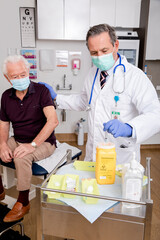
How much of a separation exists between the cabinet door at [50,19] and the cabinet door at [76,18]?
0.08 metres

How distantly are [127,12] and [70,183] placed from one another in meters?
3.06

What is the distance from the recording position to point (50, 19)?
127 inches

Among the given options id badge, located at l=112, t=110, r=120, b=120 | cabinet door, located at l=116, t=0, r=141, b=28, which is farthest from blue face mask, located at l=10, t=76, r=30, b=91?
cabinet door, located at l=116, t=0, r=141, b=28

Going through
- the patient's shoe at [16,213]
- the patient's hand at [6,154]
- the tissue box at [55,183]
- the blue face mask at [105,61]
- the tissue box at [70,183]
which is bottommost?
the patient's shoe at [16,213]

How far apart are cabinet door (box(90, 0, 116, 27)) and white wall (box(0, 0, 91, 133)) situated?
40cm

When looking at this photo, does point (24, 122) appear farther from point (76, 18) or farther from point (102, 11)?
point (102, 11)

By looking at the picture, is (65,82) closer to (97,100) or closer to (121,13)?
(121,13)

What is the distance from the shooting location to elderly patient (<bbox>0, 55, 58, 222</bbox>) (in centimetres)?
170

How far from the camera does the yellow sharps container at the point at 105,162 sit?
2.94 ft

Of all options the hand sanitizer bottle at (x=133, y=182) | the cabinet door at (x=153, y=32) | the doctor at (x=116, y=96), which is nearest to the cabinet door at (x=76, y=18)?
the cabinet door at (x=153, y=32)

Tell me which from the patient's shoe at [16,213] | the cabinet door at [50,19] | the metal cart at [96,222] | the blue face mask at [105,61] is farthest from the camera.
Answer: the cabinet door at [50,19]

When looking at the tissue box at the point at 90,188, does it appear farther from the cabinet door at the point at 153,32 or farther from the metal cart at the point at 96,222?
the cabinet door at the point at 153,32

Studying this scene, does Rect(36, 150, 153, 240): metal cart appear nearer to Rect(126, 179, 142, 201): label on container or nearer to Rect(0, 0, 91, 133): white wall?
Rect(126, 179, 142, 201): label on container

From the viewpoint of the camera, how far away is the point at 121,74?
1.35 metres
